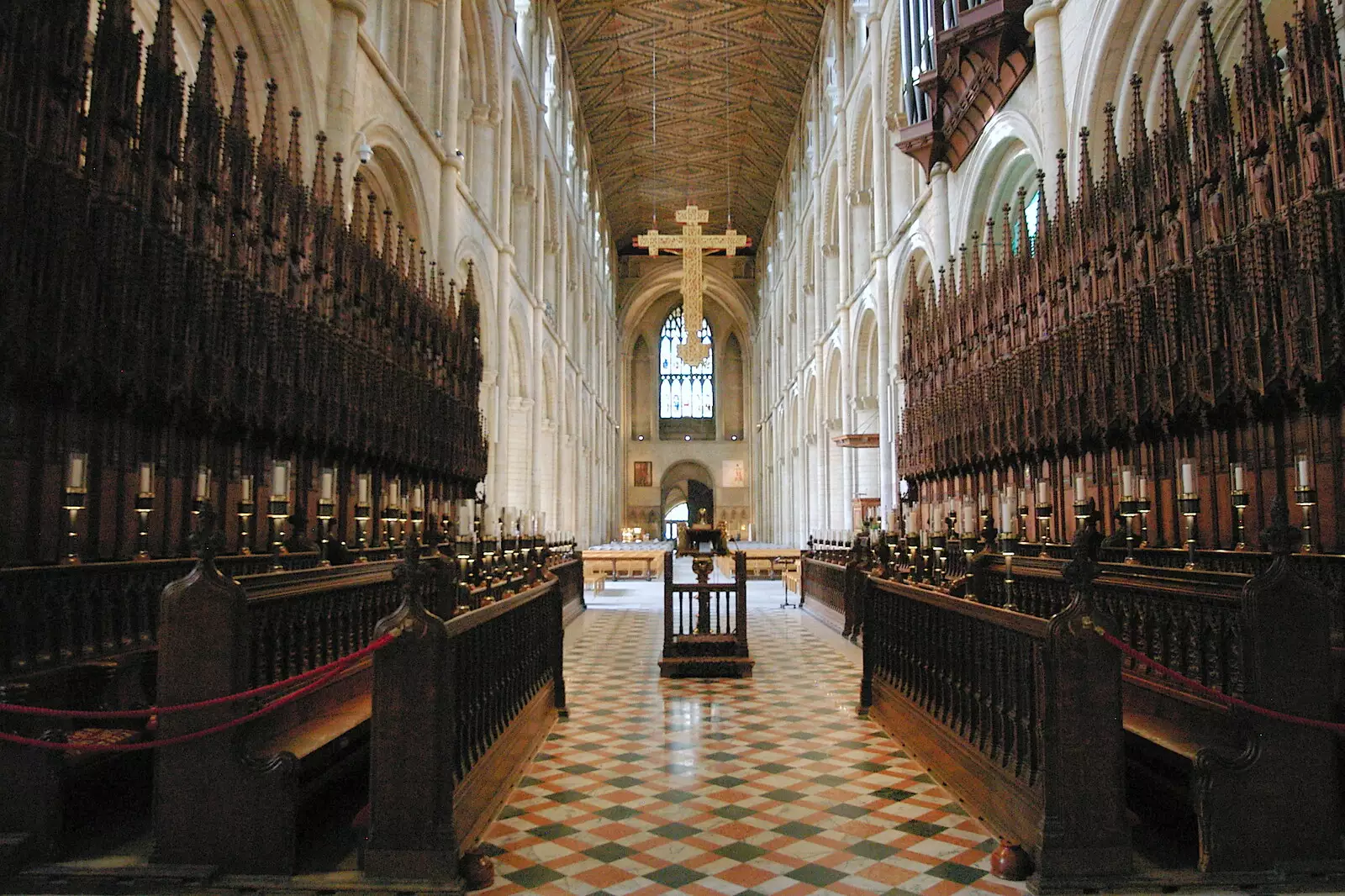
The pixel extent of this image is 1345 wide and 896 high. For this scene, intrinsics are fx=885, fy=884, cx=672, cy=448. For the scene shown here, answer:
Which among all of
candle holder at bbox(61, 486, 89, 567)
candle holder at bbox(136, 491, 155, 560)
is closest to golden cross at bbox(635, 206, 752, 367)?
candle holder at bbox(136, 491, 155, 560)

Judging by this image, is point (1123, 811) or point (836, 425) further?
point (836, 425)

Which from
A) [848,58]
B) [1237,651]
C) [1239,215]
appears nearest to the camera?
[1237,651]

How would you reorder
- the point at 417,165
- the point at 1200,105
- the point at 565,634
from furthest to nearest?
the point at 417,165
the point at 565,634
the point at 1200,105

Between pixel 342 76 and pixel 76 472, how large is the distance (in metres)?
6.86

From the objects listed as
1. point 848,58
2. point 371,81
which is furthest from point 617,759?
point 848,58

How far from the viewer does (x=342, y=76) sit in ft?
33.1

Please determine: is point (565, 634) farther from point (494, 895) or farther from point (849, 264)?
point (849, 264)

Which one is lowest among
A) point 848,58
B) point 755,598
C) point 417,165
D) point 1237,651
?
point 755,598

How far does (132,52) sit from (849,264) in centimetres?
1741

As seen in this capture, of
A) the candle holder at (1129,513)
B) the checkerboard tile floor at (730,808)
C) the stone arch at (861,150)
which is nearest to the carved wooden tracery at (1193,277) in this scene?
the candle holder at (1129,513)

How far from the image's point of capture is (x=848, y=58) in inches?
825

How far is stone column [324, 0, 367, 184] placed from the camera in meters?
9.99

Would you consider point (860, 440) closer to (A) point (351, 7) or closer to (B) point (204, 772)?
(A) point (351, 7)

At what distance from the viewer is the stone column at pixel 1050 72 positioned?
1012 cm
